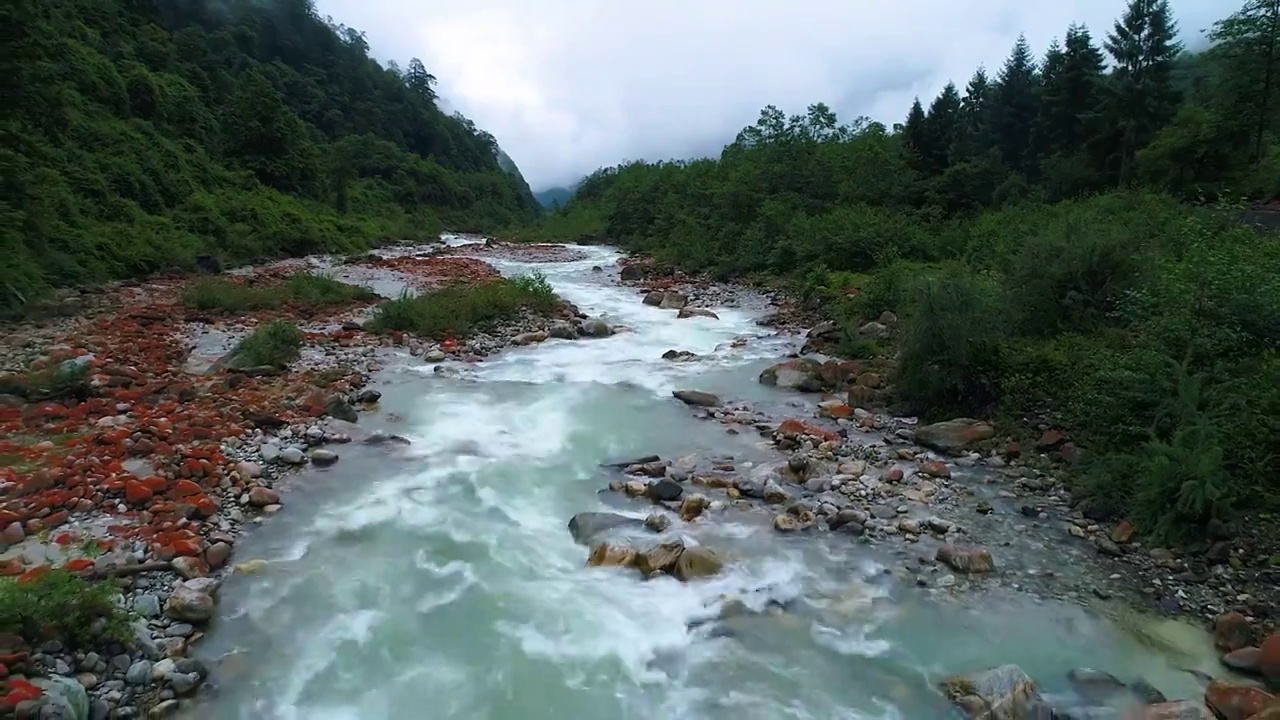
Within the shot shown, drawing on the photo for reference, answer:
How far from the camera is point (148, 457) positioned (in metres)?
8.59

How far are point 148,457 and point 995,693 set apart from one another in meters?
8.94

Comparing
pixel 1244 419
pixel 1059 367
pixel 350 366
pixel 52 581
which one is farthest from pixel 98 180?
pixel 1244 419

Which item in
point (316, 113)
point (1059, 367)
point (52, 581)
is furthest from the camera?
point (316, 113)

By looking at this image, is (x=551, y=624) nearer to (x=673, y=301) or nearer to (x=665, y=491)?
(x=665, y=491)

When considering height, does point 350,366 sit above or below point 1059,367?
below

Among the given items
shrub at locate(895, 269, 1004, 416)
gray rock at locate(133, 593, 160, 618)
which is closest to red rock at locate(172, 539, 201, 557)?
gray rock at locate(133, 593, 160, 618)

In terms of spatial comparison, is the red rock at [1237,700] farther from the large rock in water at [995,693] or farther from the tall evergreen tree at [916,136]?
the tall evergreen tree at [916,136]

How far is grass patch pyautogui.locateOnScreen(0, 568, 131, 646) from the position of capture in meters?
4.93

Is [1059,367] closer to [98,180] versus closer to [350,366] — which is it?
[350,366]

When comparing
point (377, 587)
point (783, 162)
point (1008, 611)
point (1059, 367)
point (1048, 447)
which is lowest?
point (377, 587)

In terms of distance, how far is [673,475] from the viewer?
9.40 meters

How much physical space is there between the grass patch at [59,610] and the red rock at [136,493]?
190cm

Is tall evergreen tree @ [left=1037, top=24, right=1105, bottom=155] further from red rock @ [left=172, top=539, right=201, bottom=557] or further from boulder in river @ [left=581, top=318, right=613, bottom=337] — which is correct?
red rock @ [left=172, top=539, right=201, bottom=557]

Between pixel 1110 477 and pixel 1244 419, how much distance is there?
1343mm
